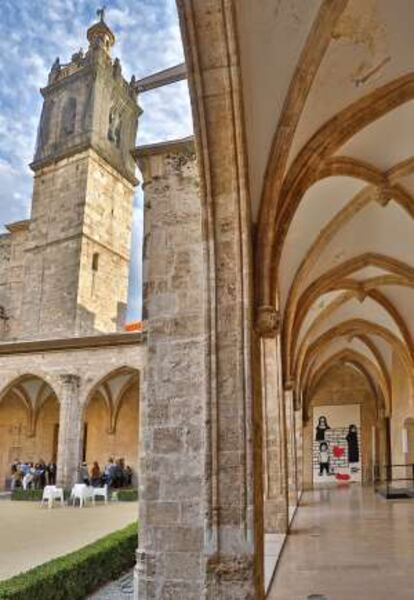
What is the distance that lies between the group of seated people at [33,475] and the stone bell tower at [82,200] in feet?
14.9

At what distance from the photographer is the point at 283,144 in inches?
189

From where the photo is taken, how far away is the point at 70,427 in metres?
14.8

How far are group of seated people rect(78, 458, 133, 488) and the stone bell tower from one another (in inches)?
191

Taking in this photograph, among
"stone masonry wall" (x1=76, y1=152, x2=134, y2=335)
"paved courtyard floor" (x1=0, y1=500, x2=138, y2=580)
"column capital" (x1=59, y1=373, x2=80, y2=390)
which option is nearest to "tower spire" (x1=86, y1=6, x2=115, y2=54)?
"stone masonry wall" (x1=76, y1=152, x2=134, y2=335)

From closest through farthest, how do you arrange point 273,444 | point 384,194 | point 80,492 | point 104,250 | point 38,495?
1. point 384,194
2. point 273,444
3. point 80,492
4. point 38,495
5. point 104,250

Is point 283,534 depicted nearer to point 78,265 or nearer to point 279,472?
A: point 279,472

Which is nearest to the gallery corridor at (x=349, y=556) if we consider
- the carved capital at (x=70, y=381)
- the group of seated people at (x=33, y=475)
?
the carved capital at (x=70, y=381)

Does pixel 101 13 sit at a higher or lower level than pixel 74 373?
higher

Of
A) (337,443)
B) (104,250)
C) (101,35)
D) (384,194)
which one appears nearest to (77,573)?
(384,194)

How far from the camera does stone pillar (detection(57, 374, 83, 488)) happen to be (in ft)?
47.4

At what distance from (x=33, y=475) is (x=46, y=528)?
664 cm

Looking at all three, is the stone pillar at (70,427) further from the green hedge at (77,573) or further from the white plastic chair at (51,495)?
the green hedge at (77,573)

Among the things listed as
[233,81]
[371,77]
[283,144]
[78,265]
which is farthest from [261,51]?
[78,265]

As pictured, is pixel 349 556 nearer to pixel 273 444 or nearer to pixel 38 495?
pixel 273 444
